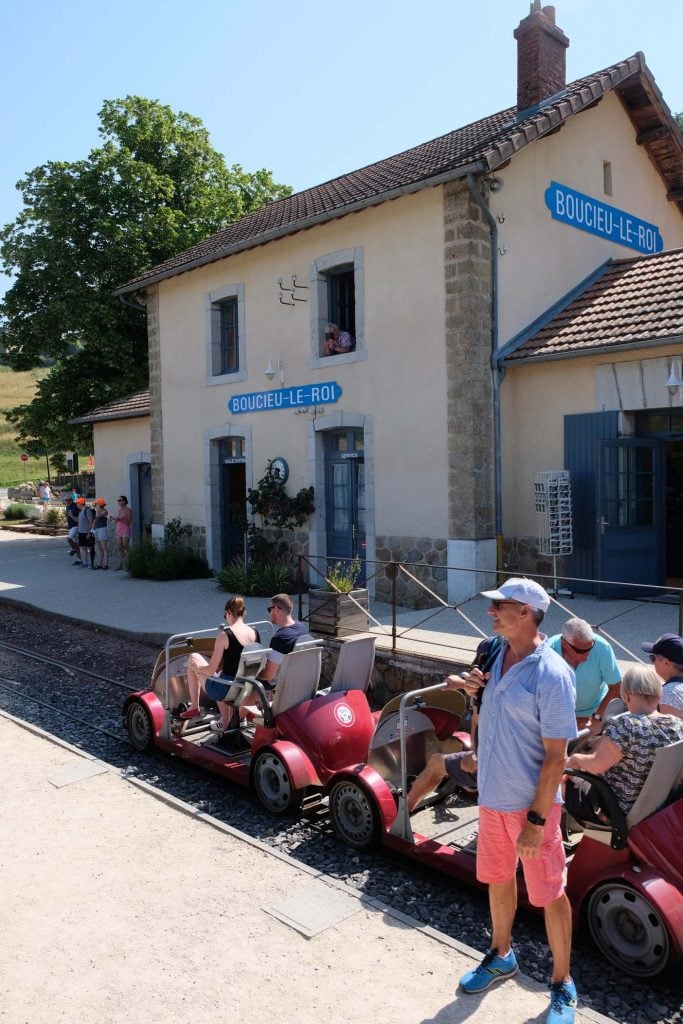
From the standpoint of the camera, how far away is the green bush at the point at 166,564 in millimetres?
15047

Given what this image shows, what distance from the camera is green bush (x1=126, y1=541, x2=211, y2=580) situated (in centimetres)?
1505

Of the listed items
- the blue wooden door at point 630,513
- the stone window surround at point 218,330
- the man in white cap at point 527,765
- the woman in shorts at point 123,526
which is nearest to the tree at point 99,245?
the woman in shorts at point 123,526

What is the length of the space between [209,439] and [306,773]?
1041cm

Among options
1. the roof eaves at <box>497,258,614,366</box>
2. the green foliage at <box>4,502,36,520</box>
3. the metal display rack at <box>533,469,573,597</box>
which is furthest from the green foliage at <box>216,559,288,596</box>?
the green foliage at <box>4,502,36,520</box>

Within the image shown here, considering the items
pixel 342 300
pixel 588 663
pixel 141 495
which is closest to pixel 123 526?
pixel 141 495

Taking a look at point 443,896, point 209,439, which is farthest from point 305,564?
point 443,896

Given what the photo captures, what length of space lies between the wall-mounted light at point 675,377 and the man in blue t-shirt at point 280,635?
589 cm

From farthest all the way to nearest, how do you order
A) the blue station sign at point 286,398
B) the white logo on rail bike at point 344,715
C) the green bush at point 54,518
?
the green bush at point 54,518 < the blue station sign at point 286,398 < the white logo on rail bike at point 344,715

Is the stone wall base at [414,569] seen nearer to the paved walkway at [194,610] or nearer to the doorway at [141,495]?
the paved walkway at [194,610]

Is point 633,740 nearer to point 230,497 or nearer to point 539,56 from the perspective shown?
point 539,56

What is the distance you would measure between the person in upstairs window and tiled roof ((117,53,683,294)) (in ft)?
5.22

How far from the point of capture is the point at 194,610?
11.8 m

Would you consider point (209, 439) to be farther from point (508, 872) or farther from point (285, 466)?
point (508, 872)

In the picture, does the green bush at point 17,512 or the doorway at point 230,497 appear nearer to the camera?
the doorway at point 230,497
